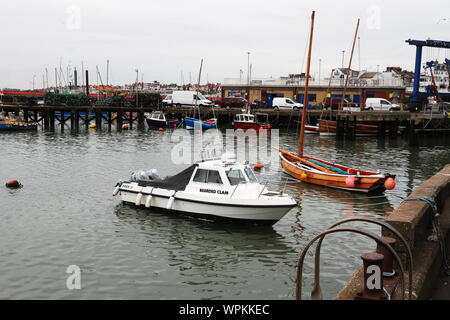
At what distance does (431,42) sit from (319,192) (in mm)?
37753

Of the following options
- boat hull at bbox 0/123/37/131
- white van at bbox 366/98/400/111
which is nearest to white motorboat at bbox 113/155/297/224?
boat hull at bbox 0/123/37/131

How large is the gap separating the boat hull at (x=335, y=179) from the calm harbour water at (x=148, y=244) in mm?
500

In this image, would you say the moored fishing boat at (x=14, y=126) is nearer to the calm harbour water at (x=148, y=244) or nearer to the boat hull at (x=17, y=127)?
the boat hull at (x=17, y=127)

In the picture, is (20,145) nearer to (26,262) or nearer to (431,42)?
(26,262)

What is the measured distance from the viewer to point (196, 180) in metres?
18.2

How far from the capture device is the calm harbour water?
12578 millimetres

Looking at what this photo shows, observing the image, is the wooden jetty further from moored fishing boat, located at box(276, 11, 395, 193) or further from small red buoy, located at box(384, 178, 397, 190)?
small red buoy, located at box(384, 178, 397, 190)

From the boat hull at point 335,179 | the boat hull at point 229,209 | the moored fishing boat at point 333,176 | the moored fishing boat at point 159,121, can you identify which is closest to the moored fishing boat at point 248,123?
the moored fishing boat at point 159,121

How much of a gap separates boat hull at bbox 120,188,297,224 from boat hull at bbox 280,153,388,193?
793cm

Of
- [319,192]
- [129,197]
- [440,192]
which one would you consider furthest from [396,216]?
[319,192]

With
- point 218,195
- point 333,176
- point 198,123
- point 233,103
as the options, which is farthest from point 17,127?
point 218,195

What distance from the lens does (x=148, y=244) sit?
15.8 m

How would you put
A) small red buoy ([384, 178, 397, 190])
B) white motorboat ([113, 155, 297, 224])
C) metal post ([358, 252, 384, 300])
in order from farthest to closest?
small red buoy ([384, 178, 397, 190]) < white motorboat ([113, 155, 297, 224]) < metal post ([358, 252, 384, 300])

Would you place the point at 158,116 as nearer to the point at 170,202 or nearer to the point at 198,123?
the point at 198,123
